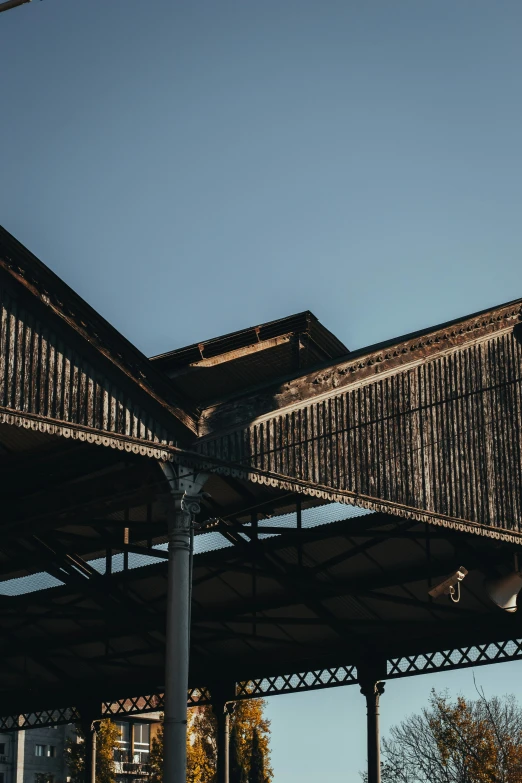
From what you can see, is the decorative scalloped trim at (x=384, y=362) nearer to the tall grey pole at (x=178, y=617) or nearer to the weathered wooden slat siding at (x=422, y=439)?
the weathered wooden slat siding at (x=422, y=439)

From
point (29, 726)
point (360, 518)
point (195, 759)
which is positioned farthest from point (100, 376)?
point (195, 759)

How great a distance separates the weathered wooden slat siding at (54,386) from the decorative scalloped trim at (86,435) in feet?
0.07

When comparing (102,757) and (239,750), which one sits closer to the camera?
(239,750)

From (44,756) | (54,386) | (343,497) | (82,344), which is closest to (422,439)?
(343,497)

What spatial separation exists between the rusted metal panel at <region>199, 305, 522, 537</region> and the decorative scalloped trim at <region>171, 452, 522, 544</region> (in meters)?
0.03

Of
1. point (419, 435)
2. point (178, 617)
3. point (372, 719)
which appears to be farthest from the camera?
point (372, 719)

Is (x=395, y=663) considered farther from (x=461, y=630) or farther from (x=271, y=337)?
(x=271, y=337)

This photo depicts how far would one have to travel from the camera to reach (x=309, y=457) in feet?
57.9

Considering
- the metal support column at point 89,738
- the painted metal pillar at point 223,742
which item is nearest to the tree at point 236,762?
the metal support column at point 89,738

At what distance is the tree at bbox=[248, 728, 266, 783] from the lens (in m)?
60.6

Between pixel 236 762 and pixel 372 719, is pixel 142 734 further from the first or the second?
pixel 372 719

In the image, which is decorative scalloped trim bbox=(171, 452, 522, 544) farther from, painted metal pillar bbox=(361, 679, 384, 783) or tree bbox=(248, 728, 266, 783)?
tree bbox=(248, 728, 266, 783)

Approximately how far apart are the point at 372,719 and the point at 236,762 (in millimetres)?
33116

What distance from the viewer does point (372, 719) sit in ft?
94.5
